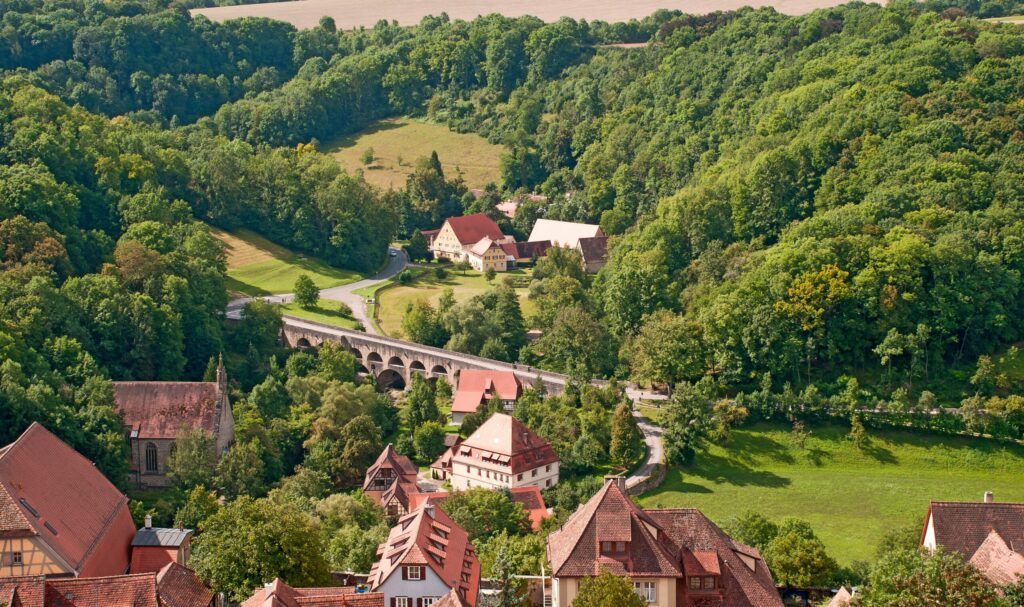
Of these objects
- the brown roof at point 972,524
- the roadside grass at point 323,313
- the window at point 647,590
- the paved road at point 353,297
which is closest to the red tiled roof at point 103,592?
the window at point 647,590

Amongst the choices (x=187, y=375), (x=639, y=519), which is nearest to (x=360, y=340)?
(x=187, y=375)

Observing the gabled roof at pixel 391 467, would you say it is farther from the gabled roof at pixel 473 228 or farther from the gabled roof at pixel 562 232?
the gabled roof at pixel 473 228

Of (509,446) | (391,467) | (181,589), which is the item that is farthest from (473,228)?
(181,589)

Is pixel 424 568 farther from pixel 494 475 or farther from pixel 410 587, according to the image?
pixel 494 475

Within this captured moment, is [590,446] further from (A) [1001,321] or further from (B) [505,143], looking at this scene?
(B) [505,143]

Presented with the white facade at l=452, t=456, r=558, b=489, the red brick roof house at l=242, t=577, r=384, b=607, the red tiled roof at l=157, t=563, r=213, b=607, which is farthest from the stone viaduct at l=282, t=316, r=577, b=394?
the red brick roof house at l=242, t=577, r=384, b=607

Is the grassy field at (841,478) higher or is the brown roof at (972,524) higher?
the brown roof at (972,524)
